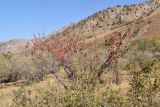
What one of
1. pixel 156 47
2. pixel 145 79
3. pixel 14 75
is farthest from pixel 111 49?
pixel 14 75

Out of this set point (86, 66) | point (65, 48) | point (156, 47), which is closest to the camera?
point (86, 66)

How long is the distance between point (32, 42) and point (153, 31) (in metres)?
116

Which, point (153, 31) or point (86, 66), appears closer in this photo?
point (86, 66)

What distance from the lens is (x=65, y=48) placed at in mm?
32625

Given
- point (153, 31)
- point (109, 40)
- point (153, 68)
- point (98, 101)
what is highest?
point (153, 31)

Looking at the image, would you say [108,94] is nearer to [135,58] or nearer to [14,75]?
[135,58]

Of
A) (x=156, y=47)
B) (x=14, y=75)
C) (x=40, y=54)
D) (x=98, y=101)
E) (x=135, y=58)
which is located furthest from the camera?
(x=14, y=75)

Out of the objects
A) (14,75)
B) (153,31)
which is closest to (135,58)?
(14,75)

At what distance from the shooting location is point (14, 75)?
9475 centimetres

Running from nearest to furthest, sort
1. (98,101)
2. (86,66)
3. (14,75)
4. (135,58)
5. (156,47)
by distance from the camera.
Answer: (98,101)
(86,66)
(135,58)
(156,47)
(14,75)

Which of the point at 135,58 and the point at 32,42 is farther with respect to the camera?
the point at 135,58

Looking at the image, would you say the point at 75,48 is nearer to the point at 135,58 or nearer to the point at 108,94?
the point at 108,94

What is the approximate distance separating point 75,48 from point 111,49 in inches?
190

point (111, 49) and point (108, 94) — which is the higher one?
point (111, 49)
